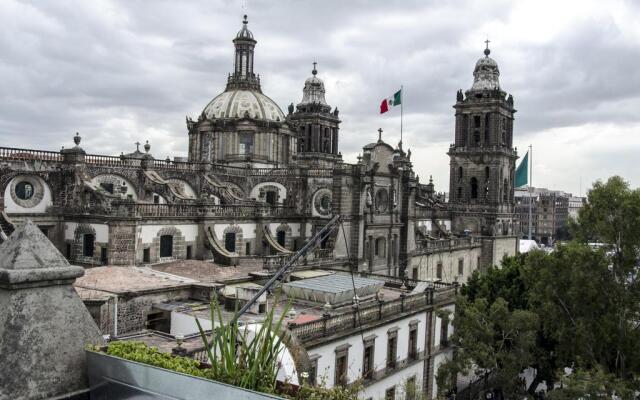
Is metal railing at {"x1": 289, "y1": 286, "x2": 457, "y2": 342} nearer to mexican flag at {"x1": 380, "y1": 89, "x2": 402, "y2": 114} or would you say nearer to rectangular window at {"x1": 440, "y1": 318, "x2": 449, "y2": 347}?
rectangular window at {"x1": 440, "y1": 318, "x2": 449, "y2": 347}

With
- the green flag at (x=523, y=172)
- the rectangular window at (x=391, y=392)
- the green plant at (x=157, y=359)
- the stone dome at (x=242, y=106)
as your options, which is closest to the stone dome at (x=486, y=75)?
the green flag at (x=523, y=172)

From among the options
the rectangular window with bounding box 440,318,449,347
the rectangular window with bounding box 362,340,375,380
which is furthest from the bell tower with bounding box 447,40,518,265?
the rectangular window with bounding box 362,340,375,380

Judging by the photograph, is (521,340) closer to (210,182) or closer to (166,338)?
(166,338)

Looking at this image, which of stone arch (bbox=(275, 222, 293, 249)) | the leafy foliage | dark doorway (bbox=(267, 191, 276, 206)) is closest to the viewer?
the leafy foliage

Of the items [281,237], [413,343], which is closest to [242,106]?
[281,237]

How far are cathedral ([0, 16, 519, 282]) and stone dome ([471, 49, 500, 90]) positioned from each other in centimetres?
10

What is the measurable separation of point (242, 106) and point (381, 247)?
19077 mm

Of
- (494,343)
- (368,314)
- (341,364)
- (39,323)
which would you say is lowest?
(341,364)

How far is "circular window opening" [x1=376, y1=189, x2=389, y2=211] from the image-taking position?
1748 inches

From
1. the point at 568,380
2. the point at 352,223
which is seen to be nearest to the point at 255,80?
the point at 352,223

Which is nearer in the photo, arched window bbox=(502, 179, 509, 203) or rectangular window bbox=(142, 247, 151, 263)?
rectangular window bbox=(142, 247, 151, 263)

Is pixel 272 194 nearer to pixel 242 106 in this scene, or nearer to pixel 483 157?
pixel 242 106

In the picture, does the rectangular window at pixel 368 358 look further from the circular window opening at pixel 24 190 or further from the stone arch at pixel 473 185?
the stone arch at pixel 473 185

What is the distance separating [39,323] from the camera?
15.4ft
